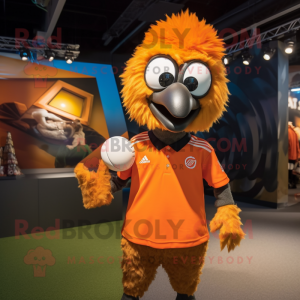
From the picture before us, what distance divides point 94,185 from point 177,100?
536 mm

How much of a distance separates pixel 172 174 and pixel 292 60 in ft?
23.4

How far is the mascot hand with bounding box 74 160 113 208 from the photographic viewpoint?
132 centimetres

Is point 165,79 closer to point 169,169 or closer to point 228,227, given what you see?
point 169,169

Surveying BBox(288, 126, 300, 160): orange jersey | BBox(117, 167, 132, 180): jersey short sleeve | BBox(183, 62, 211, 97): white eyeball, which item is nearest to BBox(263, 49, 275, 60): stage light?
BBox(288, 126, 300, 160): orange jersey

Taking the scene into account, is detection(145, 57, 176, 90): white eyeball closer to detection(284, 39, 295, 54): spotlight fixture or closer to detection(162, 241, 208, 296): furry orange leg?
detection(162, 241, 208, 296): furry orange leg

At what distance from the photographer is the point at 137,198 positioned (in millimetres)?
1385

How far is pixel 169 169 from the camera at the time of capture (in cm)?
136

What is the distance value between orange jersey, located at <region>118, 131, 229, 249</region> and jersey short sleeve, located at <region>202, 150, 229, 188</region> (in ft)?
0.19

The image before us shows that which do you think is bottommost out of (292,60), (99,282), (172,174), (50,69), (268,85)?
(99,282)

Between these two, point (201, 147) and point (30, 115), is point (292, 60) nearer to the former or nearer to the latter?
point (30, 115)

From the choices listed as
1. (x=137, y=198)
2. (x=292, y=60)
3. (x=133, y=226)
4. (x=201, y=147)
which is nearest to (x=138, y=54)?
(x=201, y=147)

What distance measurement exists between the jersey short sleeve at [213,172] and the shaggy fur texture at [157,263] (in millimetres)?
313

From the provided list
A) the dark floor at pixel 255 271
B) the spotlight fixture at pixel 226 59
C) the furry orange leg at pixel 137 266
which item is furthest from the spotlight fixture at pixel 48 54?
the furry orange leg at pixel 137 266

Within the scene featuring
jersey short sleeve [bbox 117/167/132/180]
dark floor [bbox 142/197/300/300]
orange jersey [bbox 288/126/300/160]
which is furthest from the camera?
orange jersey [bbox 288/126/300/160]
